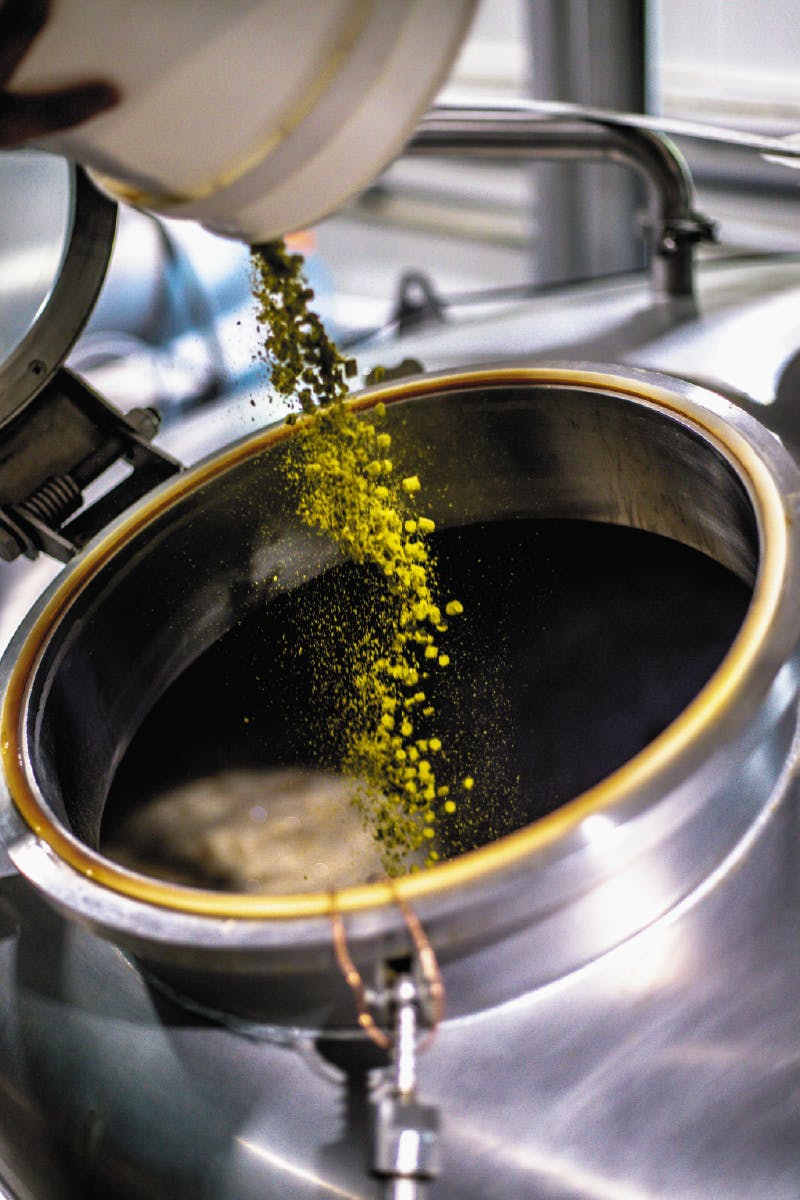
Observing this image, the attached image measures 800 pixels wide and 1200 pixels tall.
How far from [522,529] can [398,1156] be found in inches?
22.3

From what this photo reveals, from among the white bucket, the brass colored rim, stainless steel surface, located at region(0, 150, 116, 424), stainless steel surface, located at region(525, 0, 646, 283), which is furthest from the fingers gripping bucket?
stainless steel surface, located at region(525, 0, 646, 283)

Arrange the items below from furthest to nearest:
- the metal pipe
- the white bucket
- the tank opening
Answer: the metal pipe < the tank opening < the white bucket

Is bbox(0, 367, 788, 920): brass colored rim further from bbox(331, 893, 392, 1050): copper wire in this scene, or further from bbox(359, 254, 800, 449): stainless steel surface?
bbox(359, 254, 800, 449): stainless steel surface

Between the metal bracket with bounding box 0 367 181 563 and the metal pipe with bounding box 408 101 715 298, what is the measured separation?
18.4 inches

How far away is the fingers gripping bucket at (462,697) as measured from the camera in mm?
545

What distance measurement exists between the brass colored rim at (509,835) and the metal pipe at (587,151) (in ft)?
1.37

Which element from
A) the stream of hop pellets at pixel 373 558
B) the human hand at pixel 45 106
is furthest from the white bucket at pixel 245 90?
the stream of hop pellets at pixel 373 558

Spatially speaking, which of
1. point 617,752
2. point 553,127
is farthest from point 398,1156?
point 553,127

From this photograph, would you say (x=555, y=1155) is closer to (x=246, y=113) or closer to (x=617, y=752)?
(x=617, y=752)

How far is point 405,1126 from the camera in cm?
52

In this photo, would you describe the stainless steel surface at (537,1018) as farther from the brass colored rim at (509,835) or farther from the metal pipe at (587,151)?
the metal pipe at (587,151)

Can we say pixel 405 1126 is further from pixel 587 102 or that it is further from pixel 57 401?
pixel 587 102

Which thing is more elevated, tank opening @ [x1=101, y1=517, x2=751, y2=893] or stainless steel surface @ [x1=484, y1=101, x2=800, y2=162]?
stainless steel surface @ [x1=484, y1=101, x2=800, y2=162]

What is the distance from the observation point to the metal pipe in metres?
1.17
